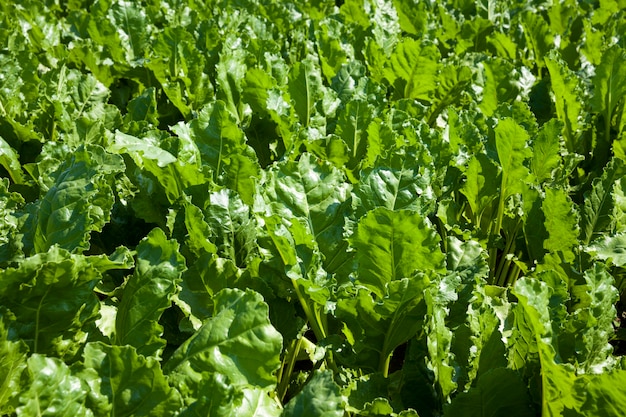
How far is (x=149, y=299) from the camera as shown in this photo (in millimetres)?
1841

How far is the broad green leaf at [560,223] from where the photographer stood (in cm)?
224

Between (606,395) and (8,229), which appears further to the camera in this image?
(8,229)

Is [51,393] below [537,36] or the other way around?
below

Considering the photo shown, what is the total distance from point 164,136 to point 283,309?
2.70ft

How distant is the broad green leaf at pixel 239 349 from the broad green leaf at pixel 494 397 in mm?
461

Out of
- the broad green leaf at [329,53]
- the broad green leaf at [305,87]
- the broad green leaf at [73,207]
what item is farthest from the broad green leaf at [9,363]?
the broad green leaf at [329,53]

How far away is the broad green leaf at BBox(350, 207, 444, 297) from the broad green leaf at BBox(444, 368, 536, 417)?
1.18ft

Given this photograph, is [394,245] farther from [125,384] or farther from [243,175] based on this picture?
[125,384]

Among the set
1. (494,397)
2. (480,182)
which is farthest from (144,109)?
(494,397)

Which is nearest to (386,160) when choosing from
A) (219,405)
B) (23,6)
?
(219,405)

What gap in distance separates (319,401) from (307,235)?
1.86ft

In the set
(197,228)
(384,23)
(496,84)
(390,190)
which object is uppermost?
(384,23)

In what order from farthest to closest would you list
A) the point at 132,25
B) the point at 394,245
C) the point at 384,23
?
the point at 384,23 < the point at 132,25 < the point at 394,245

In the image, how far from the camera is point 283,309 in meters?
2.12
